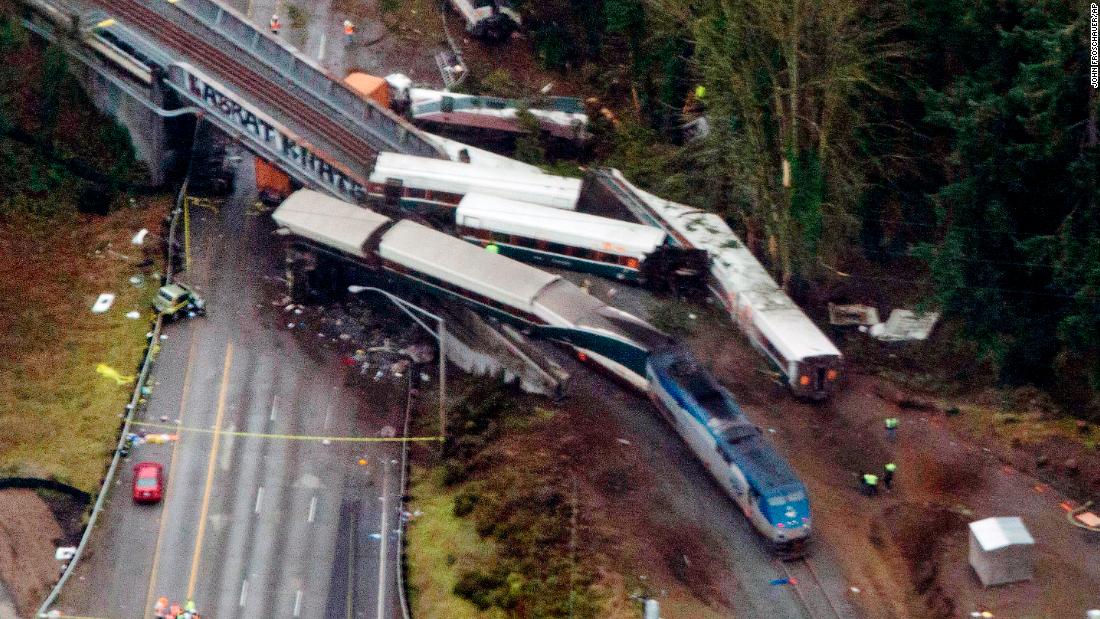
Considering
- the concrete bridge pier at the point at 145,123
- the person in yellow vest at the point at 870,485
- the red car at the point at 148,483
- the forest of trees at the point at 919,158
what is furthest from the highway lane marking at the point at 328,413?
the person in yellow vest at the point at 870,485

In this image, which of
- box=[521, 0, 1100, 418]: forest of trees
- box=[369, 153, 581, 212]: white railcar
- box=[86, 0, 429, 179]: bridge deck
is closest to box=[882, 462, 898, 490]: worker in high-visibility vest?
box=[521, 0, 1100, 418]: forest of trees

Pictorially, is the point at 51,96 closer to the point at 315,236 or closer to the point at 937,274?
the point at 315,236

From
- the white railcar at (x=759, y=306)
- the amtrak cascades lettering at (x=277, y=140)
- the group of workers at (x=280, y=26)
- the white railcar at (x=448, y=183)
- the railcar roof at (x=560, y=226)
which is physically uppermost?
the group of workers at (x=280, y=26)

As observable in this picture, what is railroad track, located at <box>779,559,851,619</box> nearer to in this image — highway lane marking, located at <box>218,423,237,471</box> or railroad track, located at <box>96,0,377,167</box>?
highway lane marking, located at <box>218,423,237,471</box>

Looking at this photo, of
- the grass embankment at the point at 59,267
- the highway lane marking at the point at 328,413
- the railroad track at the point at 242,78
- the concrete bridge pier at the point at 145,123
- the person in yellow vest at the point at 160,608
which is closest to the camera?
the person in yellow vest at the point at 160,608

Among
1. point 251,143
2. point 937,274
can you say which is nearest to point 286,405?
point 251,143

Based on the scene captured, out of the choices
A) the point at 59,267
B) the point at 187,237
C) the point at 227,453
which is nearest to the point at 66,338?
the point at 59,267

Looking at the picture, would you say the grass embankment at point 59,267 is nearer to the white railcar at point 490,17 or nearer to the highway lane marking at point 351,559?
the highway lane marking at point 351,559
